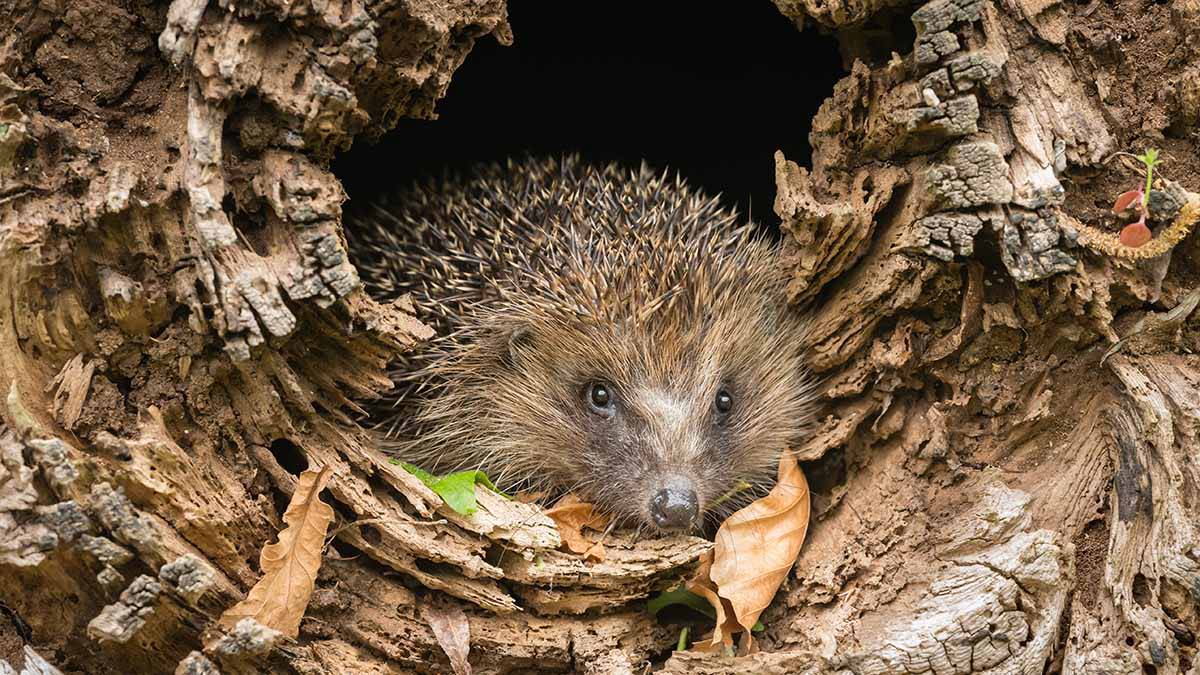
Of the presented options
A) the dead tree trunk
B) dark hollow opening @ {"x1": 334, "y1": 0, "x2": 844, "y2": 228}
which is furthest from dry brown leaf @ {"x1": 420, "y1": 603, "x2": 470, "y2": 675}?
dark hollow opening @ {"x1": 334, "y1": 0, "x2": 844, "y2": 228}

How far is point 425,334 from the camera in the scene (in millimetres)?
3277

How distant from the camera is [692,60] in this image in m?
6.39

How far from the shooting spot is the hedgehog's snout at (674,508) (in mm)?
3543

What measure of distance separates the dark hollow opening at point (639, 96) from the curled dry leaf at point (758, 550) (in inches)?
87.1

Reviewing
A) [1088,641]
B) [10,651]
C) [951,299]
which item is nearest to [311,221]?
[10,651]

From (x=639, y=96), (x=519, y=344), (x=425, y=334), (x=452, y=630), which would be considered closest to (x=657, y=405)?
(x=519, y=344)

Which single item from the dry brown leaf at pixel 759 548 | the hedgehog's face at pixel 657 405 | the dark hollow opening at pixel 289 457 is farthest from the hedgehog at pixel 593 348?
the dark hollow opening at pixel 289 457

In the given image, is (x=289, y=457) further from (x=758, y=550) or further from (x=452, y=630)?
(x=758, y=550)

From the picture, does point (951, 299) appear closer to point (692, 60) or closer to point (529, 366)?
point (529, 366)

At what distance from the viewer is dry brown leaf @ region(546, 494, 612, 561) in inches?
139

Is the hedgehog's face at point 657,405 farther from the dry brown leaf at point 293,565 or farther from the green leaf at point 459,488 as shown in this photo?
the dry brown leaf at point 293,565

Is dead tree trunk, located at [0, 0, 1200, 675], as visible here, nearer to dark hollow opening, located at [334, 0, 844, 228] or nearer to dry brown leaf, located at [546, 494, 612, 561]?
dry brown leaf, located at [546, 494, 612, 561]

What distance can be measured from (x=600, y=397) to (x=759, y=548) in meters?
0.90

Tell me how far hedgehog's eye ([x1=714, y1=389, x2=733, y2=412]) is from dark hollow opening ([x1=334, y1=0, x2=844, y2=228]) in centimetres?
159
